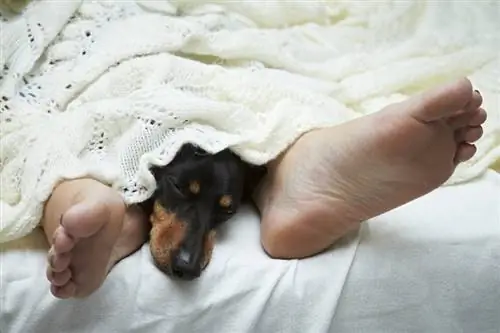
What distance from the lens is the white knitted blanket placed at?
0.93 meters

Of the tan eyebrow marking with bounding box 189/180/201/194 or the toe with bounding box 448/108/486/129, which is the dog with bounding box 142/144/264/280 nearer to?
the tan eyebrow marking with bounding box 189/180/201/194

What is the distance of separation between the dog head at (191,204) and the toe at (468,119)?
0.81ft

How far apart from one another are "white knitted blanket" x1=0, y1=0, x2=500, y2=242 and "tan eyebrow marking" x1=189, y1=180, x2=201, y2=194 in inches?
1.4

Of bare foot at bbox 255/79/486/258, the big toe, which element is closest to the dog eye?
bare foot at bbox 255/79/486/258

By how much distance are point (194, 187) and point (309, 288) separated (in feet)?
0.55

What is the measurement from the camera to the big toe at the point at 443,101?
82 centimetres

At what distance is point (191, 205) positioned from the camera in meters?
0.92

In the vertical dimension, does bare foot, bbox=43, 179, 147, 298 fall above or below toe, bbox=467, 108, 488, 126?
below

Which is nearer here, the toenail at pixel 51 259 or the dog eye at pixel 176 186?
the toenail at pixel 51 259

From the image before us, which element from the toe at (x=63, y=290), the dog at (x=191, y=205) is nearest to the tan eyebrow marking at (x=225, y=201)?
the dog at (x=191, y=205)

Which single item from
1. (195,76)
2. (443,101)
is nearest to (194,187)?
(195,76)

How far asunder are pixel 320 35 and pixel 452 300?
1.42 feet

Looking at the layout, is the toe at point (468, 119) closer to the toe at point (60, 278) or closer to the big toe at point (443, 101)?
the big toe at point (443, 101)

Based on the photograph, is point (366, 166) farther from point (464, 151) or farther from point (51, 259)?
point (51, 259)
